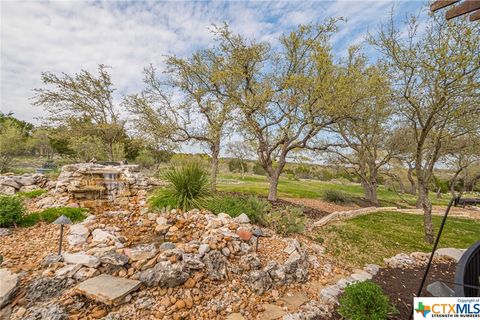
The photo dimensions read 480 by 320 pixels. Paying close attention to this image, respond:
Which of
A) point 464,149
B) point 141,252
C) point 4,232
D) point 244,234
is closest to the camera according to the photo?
point 141,252

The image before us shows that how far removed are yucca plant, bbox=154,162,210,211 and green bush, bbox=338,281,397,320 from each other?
3.52 m

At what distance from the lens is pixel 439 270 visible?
4.09m

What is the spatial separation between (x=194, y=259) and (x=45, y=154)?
38.1 m

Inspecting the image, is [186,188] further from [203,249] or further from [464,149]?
[464,149]

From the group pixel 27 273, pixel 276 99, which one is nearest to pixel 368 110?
pixel 276 99

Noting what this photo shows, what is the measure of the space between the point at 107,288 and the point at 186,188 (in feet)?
9.84

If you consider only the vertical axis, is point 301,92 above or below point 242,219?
above

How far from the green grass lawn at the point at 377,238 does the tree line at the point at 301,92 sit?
886mm

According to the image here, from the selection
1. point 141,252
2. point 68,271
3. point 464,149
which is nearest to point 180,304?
point 141,252

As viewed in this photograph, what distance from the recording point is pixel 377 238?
19.6 ft

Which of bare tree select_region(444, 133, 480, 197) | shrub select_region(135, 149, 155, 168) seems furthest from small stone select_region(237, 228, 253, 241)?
shrub select_region(135, 149, 155, 168)

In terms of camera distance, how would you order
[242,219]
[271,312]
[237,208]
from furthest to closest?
[237,208] → [242,219] → [271,312]

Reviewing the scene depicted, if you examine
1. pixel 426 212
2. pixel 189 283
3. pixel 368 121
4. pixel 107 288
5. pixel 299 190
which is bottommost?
pixel 299 190

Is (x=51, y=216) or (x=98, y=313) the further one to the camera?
(x=51, y=216)
